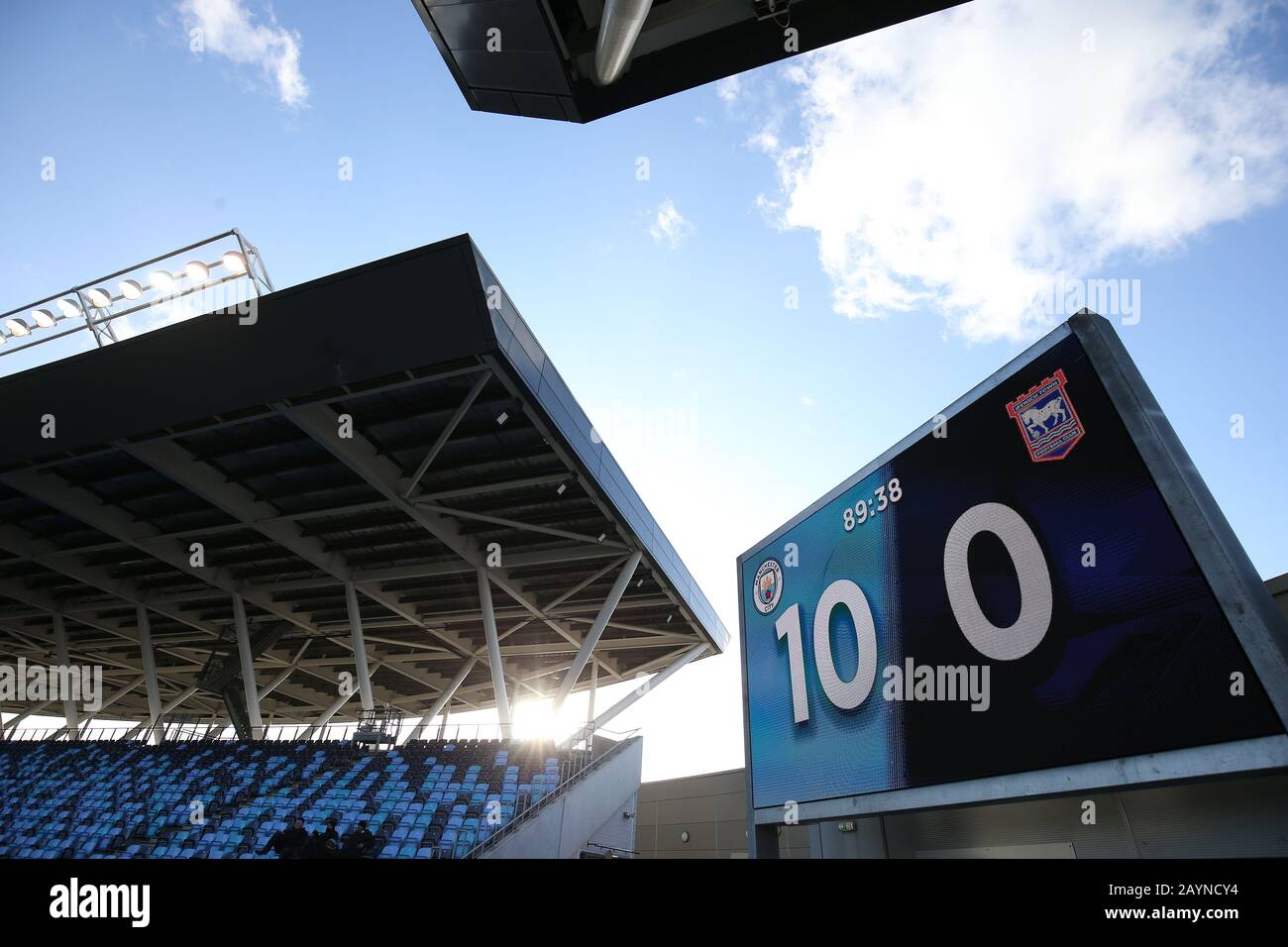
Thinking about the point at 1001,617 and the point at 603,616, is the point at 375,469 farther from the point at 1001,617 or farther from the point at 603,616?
the point at 1001,617

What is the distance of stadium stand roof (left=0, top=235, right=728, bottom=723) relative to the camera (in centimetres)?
1554

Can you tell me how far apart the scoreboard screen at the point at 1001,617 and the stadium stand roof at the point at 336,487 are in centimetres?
941

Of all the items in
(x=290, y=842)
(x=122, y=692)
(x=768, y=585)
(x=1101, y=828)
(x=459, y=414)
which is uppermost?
(x=459, y=414)

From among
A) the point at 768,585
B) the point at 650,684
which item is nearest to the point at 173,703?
the point at 650,684

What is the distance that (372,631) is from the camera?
107 ft

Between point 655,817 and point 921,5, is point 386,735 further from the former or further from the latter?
point 921,5

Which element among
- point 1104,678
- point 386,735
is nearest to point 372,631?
point 386,735

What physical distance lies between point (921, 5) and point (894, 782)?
24.9 feet

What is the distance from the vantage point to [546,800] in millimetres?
16141

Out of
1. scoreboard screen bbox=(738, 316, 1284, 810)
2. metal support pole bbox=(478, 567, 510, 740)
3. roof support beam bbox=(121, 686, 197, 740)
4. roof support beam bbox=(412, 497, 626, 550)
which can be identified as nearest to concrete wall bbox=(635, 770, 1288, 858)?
scoreboard screen bbox=(738, 316, 1284, 810)

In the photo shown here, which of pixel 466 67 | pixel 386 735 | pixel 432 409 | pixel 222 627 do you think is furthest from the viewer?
pixel 222 627

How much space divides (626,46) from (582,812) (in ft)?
54.6

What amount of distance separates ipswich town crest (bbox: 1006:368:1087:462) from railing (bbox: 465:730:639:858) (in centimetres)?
1246
